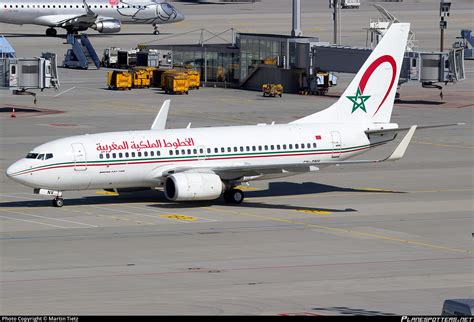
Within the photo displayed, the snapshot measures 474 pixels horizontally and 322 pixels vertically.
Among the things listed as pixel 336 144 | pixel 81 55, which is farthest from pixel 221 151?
pixel 81 55

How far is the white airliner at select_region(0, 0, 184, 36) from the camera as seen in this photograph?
15512 cm

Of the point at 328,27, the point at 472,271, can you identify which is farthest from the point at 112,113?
the point at 328,27

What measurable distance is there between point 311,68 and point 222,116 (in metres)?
19.4

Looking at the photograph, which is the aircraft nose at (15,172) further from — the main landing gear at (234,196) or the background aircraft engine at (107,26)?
the background aircraft engine at (107,26)

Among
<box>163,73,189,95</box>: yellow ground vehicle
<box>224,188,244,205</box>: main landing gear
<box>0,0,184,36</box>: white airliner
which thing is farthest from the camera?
<box>0,0,184,36</box>: white airliner

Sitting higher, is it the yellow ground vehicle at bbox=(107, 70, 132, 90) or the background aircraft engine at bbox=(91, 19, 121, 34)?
the background aircraft engine at bbox=(91, 19, 121, 34)

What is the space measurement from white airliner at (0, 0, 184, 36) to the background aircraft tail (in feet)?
302

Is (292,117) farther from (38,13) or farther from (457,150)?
(38,13)

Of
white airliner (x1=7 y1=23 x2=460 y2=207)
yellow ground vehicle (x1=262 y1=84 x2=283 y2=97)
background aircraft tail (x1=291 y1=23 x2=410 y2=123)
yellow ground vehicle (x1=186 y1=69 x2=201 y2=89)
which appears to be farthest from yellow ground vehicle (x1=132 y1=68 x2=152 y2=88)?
background aircraft tail (x1=291 y1=23 x2=410 y2=123)

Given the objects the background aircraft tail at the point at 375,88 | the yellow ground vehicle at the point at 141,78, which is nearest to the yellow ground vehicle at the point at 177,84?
the yellow ground vehicle at the point at 141,78

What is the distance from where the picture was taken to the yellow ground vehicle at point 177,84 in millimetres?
114875

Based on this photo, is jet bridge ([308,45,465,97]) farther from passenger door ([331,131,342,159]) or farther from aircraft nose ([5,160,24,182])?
aircraft nose ([5,160,24,182])

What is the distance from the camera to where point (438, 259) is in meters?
46.5

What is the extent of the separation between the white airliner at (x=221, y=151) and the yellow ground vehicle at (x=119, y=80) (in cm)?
5475
